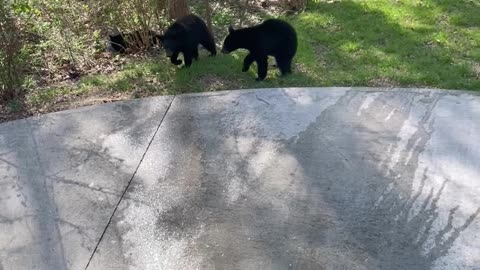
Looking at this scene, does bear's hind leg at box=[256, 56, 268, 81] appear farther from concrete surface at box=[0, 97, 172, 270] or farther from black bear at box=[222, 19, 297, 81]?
concrete surface at box=[0, 97, 172, 270]

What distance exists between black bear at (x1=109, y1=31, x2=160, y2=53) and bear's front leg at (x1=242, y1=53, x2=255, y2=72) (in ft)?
5.21

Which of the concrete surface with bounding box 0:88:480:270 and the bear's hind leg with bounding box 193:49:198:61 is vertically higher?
the concrete surface with bounding box 0:88:480:270

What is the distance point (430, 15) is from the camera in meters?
8.69

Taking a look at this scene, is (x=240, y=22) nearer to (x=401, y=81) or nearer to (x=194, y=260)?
(x=401, y=81)

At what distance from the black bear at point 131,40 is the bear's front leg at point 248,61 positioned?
5.21ft

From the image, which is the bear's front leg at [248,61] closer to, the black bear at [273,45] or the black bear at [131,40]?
the black bear at [273,45]

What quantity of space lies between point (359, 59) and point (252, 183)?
326cm

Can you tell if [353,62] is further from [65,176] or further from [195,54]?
[65,176]

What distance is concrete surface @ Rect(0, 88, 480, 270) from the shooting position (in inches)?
154

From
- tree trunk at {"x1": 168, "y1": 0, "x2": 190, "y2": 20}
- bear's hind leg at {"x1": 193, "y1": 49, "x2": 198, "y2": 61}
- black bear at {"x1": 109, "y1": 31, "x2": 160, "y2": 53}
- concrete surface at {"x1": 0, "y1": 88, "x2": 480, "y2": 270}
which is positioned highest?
concrete surface at {"x1": 0, "y1": 88, "x2": 480, "y2": 270}

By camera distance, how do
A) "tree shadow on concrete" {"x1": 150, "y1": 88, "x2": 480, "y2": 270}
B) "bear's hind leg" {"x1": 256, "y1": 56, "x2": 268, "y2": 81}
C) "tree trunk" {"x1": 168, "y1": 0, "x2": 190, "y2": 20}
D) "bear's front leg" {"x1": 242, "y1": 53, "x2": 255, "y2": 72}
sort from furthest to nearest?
"tree trunk" {"x1": 168, "y1": 0, "x2": 190, "y2": 20}
"bear's front leg" {"x1": 242, "y1": 53, "x2": 255, "y2": 72}
"bear's hind leg" {"x1": 256, "y1": 56, "x2": 268, "y2": 81}
"tree shadow on concrete" {"x1": 150, "y1": 88, "x2": 480, "y2": 270}

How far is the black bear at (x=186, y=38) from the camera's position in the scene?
719 centimetres

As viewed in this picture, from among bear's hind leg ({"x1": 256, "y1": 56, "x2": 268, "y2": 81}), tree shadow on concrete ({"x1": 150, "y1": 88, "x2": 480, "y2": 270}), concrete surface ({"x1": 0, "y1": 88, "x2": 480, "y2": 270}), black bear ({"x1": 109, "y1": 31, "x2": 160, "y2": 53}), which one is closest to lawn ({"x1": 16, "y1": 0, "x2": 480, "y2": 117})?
bear's hind leg ({"x1": 256, "y1": 56, "x2": 268, "y2": 81})

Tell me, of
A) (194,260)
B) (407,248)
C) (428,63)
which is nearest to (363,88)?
(428,63)
